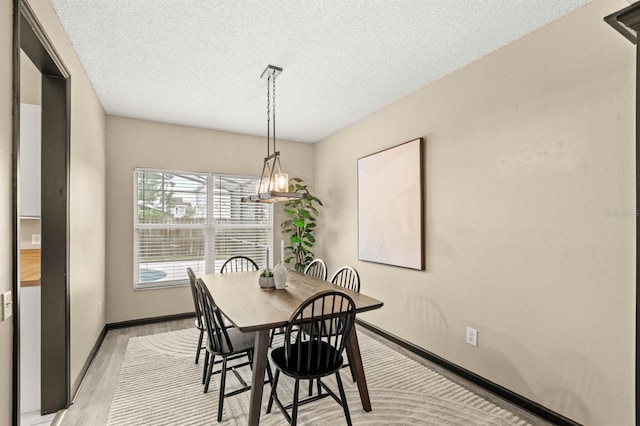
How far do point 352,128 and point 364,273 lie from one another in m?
1.91

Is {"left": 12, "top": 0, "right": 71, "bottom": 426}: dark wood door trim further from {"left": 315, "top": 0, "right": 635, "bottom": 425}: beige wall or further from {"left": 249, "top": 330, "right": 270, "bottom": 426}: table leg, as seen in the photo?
{"left": 315, "top": 0, "right": 635, "bottom": 425}: beige wall

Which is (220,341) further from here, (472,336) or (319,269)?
(472,336)

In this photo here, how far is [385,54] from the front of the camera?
254cm

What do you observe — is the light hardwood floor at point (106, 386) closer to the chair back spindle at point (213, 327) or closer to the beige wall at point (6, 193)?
the chair back spindle at point (213, 327)

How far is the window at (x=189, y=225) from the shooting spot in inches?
161

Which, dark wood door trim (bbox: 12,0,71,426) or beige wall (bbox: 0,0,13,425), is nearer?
beige wall (bbox: 0,0,13,425)

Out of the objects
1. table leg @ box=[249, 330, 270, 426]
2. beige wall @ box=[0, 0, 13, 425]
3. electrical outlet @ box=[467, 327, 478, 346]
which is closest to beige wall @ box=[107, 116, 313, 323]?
table leg @ box=[249, 330, 270, 426]

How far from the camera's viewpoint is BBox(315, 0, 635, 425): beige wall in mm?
1843

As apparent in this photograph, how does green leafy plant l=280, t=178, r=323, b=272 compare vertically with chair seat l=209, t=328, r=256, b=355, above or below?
above

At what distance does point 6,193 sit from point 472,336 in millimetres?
3044

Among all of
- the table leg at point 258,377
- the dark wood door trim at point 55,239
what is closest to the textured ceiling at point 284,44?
the dark wood door trim at point 55,239

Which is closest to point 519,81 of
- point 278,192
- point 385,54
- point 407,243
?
point 385,54

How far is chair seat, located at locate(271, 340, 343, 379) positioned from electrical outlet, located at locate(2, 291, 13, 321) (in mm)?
1307

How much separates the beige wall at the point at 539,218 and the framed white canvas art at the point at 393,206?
12 cm
